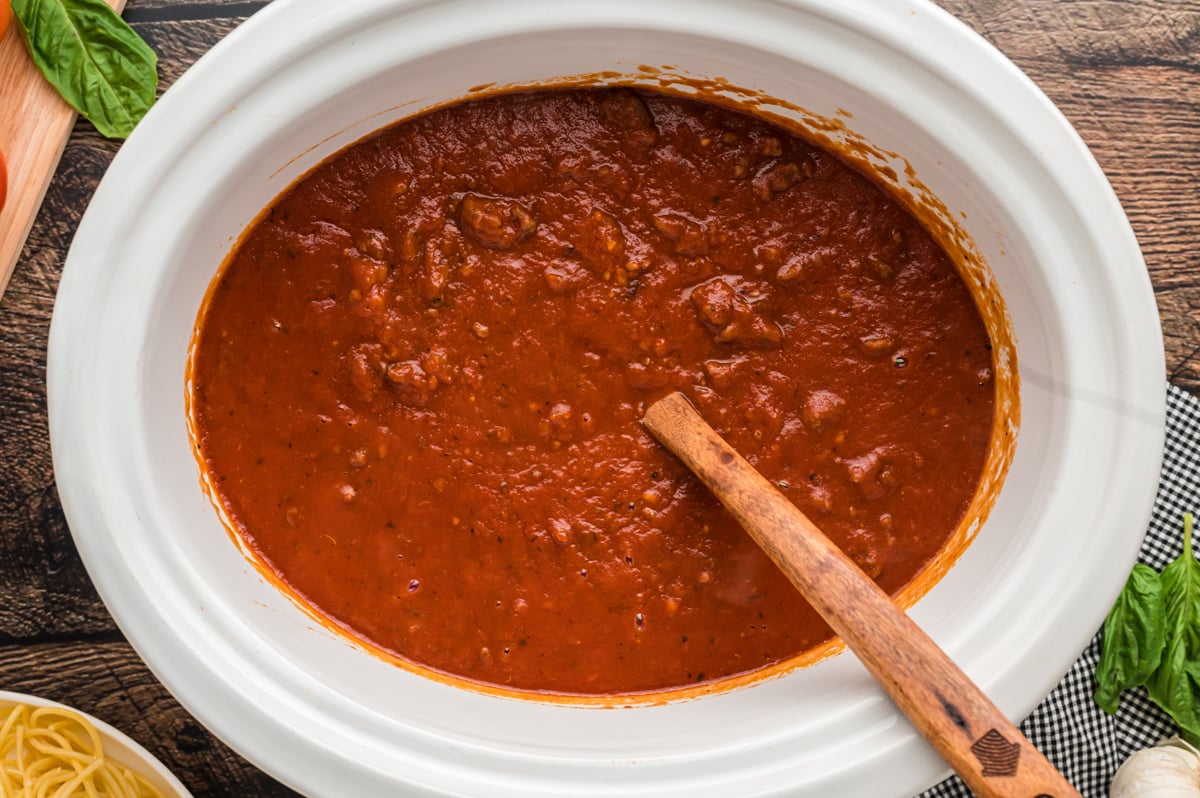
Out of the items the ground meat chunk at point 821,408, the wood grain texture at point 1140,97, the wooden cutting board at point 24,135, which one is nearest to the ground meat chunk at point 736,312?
the ground meat chunk at point 821,408

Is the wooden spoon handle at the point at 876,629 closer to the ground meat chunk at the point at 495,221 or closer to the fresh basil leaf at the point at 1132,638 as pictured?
the ground meat chunk at the point at 495,221

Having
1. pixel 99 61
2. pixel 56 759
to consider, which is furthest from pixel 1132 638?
pixel 99 61

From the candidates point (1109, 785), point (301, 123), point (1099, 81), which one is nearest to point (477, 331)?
point (301, 123)

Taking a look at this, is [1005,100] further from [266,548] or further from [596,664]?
[266,548]

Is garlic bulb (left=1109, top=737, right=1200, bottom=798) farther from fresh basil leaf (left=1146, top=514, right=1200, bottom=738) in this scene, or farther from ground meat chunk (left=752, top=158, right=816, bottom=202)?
ground meat chunk (left=752, top=158, right=816, bottom=202)

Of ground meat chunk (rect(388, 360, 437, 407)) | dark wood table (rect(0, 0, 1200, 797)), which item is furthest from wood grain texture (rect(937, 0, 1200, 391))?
ground meat chunk (rect(388, 360, 437, 407))
